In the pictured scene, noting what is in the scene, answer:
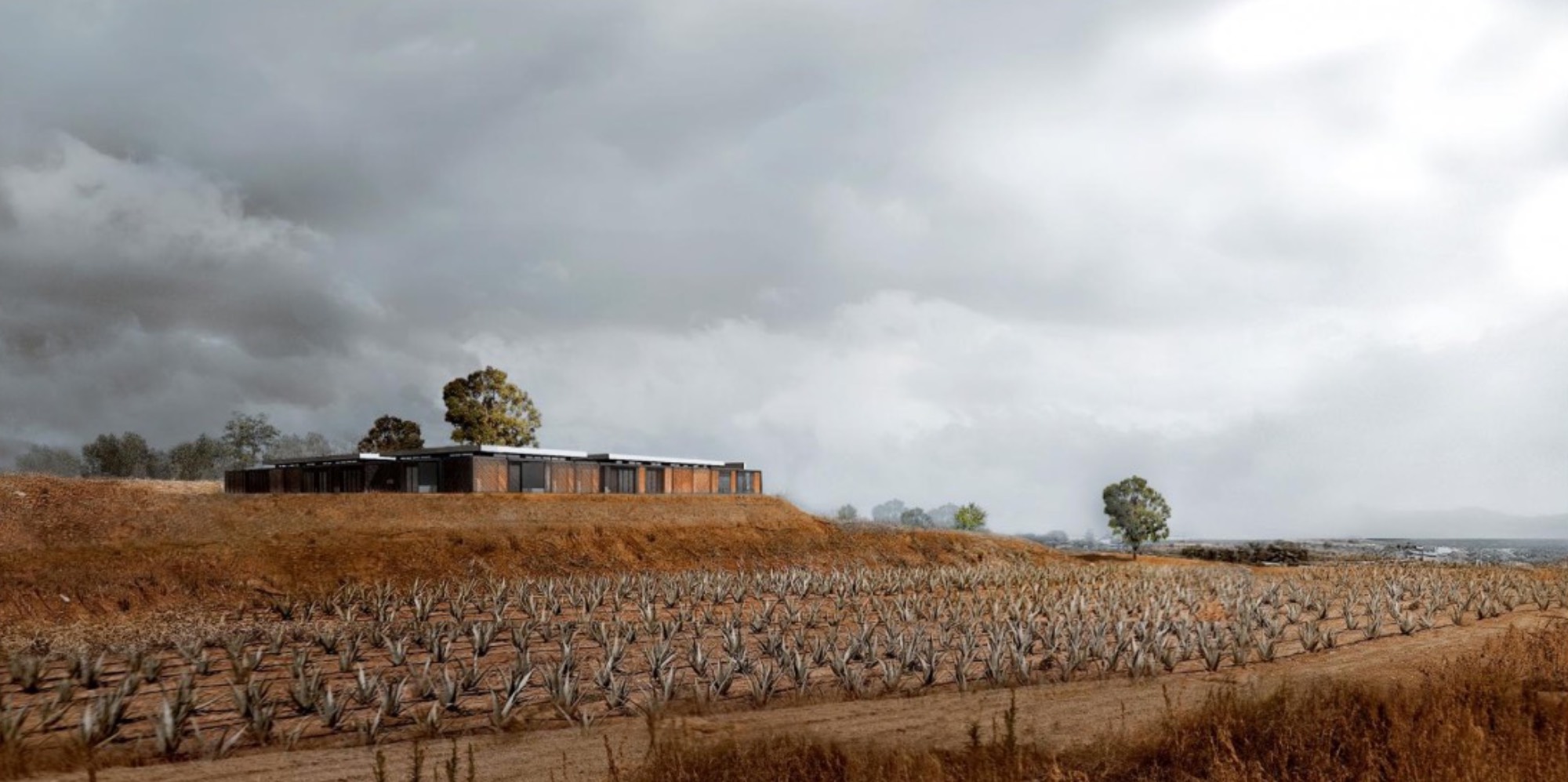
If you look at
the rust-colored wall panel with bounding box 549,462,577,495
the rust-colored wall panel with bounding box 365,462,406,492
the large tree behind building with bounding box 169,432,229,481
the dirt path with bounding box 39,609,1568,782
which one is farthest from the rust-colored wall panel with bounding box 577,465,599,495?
the large tree behind building with bounding box 169,432,229,481

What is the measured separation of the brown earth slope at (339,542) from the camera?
27.0 meters

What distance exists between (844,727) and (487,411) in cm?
5134

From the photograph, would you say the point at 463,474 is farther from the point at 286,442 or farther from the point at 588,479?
the point at 286,442

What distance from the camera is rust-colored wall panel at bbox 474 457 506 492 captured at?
134 ft

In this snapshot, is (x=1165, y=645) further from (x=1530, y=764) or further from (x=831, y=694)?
(x=1530, y=764)

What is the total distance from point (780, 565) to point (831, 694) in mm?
23848

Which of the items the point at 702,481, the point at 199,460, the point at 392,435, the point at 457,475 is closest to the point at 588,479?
the point at 457,475

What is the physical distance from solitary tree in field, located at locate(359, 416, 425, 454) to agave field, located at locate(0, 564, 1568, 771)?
37.9m

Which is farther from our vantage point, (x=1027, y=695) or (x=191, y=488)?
(x=191, y=488)

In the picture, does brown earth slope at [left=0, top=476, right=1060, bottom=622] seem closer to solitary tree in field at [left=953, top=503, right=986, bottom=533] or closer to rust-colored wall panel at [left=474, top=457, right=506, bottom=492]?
rust-colored wall panel at [left=474, top=457, right=506, bottom=492]

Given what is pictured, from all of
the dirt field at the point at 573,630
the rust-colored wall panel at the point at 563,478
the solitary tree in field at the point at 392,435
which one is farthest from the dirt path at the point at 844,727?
the solitary tree in field at the point at 392,435

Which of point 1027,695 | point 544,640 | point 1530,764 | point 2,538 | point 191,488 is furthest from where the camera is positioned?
point 191,488

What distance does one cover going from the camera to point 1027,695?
13961 millimetres

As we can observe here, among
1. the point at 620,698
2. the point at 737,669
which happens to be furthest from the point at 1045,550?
the point at 620,698
